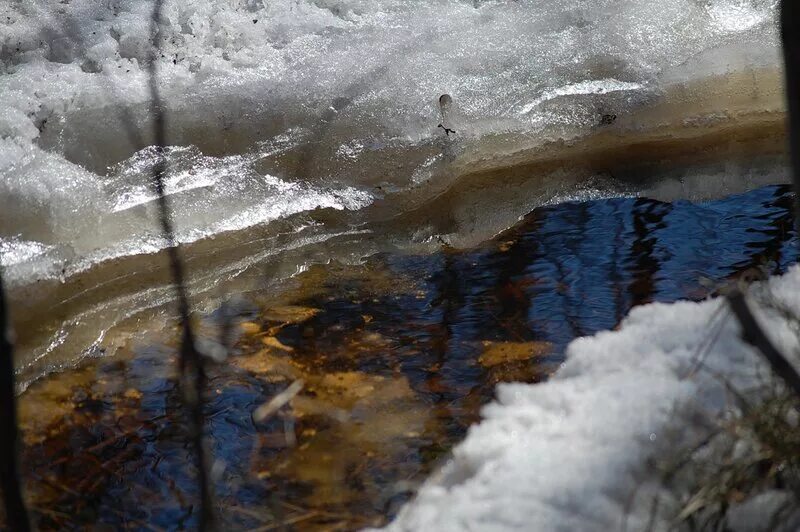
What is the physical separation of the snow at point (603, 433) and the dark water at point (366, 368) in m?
0.20

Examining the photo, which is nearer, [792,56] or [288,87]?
[792,56]

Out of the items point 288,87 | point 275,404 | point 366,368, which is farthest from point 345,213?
point 275,404

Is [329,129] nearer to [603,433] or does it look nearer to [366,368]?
[366,368]

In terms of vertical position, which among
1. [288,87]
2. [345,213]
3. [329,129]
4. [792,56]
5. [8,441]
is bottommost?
[8,441]

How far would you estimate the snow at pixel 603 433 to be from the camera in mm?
1769

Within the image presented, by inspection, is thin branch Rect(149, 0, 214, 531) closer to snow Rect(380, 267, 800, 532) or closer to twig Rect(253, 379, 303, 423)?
twig Rect(253, 379, 303, 423)

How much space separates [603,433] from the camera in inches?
76.2

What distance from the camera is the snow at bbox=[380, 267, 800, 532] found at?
1.77 m

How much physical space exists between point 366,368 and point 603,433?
1.09m

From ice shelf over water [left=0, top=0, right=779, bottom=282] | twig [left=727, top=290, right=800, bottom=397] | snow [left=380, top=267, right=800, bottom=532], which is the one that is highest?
ice shelf over water [left=0, top=0, right=779, bottom=282]

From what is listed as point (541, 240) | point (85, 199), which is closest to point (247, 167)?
point (85, 199)

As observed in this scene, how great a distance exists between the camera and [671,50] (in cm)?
457

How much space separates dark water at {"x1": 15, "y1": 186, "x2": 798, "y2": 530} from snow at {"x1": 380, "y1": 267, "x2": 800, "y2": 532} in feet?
0.65

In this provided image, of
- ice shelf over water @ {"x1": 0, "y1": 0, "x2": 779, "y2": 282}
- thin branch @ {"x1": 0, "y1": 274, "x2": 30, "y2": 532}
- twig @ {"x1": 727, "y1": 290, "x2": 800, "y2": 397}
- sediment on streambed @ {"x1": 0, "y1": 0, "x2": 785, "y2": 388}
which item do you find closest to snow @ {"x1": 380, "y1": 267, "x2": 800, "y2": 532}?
twig @ {"x1": 727, "y1": 290, "x2": 800, "y2": 397}
